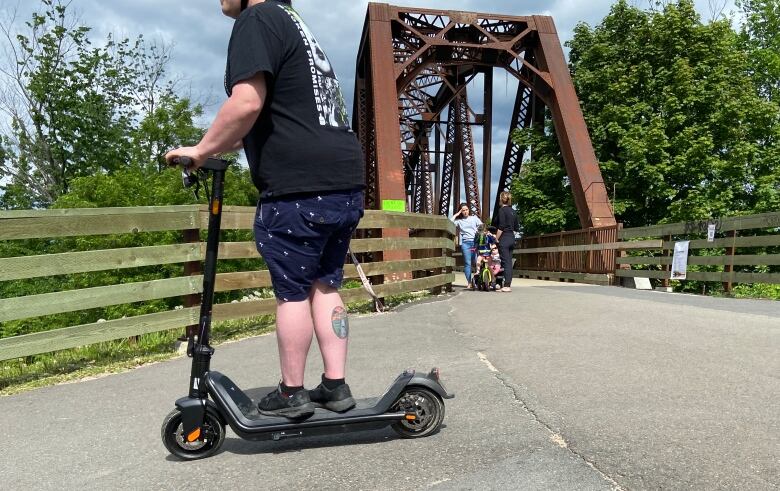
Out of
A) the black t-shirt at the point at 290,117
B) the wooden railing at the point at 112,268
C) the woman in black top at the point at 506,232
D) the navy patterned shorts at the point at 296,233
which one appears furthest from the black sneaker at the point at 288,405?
the woman in black top at the point at 506,232

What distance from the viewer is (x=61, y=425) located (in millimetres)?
3018

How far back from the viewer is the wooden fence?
31.7ft

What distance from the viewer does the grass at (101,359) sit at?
4152mm

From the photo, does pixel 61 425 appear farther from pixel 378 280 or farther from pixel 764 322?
pixel 764 322

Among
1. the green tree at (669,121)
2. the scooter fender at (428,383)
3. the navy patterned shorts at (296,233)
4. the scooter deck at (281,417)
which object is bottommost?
the scooter deck at (281,417)

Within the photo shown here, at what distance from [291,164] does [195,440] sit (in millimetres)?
1180

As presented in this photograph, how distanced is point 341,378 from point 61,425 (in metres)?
1.64

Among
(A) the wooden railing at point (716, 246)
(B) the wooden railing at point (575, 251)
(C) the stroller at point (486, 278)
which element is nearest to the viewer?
(A) the wooden railing at point (716, 246)

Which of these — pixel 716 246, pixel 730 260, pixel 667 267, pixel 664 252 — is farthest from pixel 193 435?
pixel 664 252

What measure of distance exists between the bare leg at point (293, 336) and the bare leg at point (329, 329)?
2.7 inches

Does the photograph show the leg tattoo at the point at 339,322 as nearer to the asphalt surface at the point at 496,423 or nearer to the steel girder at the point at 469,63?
the asphalt surface at the point at 496,423

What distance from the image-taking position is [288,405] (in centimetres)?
236

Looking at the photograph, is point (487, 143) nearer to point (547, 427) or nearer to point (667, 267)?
point (667, 267)

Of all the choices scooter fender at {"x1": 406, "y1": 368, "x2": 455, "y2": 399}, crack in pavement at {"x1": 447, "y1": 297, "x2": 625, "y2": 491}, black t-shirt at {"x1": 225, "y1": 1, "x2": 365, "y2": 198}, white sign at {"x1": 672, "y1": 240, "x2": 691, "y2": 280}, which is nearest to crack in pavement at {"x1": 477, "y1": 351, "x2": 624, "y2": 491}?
crack in pavement at {"x1": 447, "y1": 297, "x2": 625, "y2": 491}
